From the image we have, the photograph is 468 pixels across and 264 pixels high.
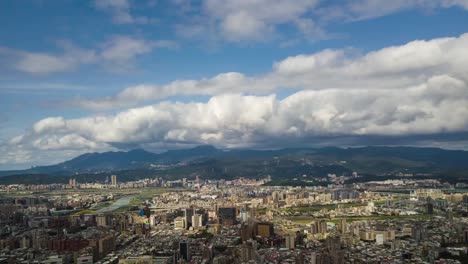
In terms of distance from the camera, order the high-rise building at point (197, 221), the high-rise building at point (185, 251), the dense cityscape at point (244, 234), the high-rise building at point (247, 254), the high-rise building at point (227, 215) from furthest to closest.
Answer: the high-rise building at point (227, 215) → the high-rise building at point (197, 221) → the high-rise building at point (185, 251) → the dense cityscape at point (244, 234) → the high-rise building at point (247, 254)

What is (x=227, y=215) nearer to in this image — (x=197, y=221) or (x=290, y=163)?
(x=197, y=221)

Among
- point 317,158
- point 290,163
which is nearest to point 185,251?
point 290,163

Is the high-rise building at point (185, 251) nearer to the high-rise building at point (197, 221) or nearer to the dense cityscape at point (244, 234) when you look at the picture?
the dense cityscape at point (244, 234)

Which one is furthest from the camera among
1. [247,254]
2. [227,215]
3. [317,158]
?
[317,158]

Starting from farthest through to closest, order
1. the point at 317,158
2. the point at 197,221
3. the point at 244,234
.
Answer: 1. the point at 317,158
2. the point at 197,221
3. the point at 244,234

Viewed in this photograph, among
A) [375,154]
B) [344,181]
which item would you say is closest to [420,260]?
[344,181]

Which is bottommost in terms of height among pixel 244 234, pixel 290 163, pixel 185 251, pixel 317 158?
pixel 244 234

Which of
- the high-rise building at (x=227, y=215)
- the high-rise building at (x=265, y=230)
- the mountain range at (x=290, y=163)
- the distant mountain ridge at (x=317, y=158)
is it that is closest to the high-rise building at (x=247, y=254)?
the high-rise building at (x=265, y=230)

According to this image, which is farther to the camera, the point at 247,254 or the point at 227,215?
the point at 227,215
